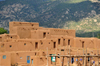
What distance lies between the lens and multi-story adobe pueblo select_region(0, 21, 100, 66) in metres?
51.8

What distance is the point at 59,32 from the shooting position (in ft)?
214

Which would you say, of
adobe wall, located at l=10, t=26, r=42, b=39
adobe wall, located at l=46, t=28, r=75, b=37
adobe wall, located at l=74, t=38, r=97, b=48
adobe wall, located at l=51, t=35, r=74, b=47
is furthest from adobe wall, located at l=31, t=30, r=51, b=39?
adobe wall, located at l=74, t=38, r=97, b=48

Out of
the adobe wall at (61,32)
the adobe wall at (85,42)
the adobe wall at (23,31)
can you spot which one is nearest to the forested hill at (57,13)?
the adobe wall at (61,32)

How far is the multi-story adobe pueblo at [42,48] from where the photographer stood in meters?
51.8

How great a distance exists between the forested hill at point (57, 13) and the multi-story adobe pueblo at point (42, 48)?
37674 millimetres

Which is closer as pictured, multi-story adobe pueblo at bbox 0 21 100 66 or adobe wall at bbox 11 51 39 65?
multi-story adobe pueblo at bbox 0 21 100 66

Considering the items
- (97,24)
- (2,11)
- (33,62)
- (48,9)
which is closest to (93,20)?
(97,24)

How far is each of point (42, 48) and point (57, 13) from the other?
201ft

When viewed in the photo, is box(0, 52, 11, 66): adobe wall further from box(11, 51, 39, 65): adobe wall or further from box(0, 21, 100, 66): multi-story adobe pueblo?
box(11, 51, 39, 65): adobe wall

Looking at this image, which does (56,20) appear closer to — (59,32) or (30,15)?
(30,15)

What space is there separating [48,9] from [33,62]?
77.1m

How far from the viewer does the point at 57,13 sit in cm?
11781

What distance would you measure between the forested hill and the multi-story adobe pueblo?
124 ft

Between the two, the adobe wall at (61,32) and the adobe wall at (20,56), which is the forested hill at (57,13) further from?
the adobe wall at (20,56)
